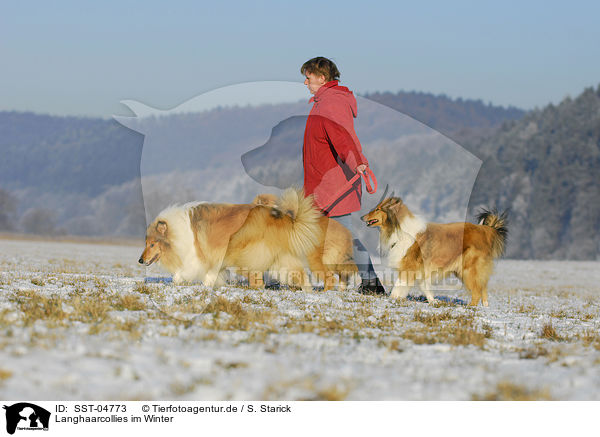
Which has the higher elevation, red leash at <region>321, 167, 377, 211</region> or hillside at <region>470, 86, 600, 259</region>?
hillside at <region>470, 86, 600, 259</region>

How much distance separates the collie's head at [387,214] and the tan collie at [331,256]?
0.46m

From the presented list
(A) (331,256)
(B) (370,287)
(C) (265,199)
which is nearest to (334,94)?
(C) (265,199)

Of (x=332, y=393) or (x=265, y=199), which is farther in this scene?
(x=265, y=199)

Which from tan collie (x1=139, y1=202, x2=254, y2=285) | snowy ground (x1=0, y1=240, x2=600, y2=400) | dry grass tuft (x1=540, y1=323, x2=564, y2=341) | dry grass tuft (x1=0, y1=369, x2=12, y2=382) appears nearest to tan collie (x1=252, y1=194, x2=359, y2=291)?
tan collie (x1=139, y1=202, x2=254, y2=285)

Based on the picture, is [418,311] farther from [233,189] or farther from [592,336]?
[233,189]

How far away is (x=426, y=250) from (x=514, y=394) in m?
5.16

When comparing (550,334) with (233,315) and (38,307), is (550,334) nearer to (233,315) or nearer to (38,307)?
(233,315)

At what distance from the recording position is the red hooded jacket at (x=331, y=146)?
25.7 ft

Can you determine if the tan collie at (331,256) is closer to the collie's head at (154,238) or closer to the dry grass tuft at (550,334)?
the collie's head at (154,238)

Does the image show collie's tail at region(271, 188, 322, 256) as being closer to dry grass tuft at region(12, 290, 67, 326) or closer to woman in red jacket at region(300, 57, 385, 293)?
woman in red jacket at region(300, 57, 385, 293)

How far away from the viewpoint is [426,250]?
29.4 ft

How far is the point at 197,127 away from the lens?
762 centimetres

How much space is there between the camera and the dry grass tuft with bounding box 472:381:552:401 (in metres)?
3.84

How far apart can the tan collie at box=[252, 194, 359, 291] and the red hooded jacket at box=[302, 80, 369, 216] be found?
48cm
